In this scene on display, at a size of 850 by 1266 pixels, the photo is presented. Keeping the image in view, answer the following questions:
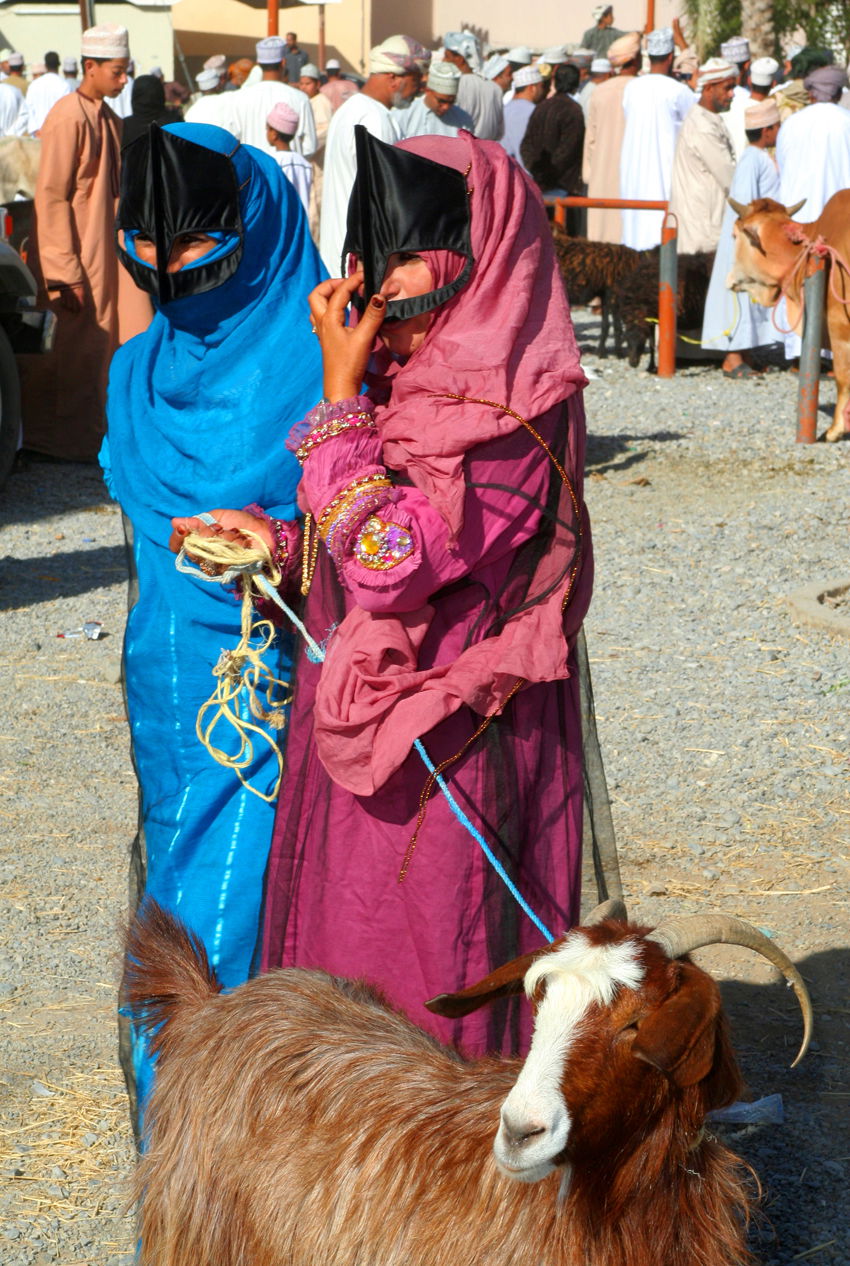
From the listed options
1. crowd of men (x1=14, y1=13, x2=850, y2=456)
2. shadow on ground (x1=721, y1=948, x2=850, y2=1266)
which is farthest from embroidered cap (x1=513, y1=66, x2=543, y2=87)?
shadow on ground (x1=721, y1=948, x2=850, y2=1266)

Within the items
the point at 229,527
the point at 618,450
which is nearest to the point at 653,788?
the point at 229,527

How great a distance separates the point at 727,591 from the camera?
280 inches

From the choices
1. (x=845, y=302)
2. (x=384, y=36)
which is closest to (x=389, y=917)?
(x=845, y=302)

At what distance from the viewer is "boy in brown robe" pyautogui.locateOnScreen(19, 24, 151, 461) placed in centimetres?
852

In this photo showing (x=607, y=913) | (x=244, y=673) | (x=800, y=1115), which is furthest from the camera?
(x=800, y=1115)

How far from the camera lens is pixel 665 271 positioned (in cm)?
1128

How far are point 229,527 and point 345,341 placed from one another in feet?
1.49

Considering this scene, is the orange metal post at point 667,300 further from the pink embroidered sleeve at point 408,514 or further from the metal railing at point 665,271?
the pink embroidered sleeve at point 408,514

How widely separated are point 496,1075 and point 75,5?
2291 centimetres

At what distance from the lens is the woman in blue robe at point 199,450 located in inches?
114

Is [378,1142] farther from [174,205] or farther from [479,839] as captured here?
[174,205]

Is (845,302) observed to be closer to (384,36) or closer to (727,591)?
(727,591)

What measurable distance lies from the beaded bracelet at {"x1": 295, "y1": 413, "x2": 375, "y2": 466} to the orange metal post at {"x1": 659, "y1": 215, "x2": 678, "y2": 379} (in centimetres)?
936

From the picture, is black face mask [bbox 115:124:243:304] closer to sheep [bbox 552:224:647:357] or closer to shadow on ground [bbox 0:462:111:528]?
shadow on ground [bbox 0:462:111:528]
